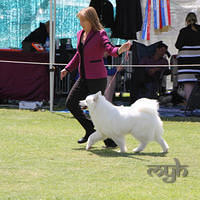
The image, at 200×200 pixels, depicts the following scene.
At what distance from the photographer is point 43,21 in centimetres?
1320

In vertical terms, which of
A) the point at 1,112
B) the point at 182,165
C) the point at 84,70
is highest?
the point at 84,70

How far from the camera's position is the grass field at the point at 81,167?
434 centimetres

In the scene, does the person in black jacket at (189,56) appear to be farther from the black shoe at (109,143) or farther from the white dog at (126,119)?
the white dog at (126,119)

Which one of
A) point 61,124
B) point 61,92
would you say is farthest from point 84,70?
point 61,92

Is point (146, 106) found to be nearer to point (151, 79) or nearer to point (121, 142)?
point (121, 142)

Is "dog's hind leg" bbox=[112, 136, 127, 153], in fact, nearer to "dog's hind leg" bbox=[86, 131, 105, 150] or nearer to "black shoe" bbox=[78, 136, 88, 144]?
"dog's hind leg" bbox=[86, 131, 105, 150]

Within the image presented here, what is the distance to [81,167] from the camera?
213 inches

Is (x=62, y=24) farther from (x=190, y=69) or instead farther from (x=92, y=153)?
(x=92, y=153)

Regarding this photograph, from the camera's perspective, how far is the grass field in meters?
4.34

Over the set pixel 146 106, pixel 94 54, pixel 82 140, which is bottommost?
pixel 82 140

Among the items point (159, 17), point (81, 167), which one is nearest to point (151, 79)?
point (159, 17)

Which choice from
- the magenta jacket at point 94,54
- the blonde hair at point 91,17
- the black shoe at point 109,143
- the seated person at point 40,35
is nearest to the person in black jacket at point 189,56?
the seated person at point 40,35

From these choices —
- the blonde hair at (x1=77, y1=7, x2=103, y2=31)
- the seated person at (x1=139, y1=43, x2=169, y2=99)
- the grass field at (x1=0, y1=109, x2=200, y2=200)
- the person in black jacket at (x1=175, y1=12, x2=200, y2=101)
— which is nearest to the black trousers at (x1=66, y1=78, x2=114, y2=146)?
the grass field at (x1=0, y1=109, x2=200, y2=200)

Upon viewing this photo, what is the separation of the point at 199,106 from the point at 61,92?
3.80 meters
